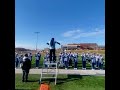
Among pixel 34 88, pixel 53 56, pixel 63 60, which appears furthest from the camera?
pixel 63 60

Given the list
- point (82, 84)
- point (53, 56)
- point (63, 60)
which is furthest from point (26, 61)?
point (63, 60)
